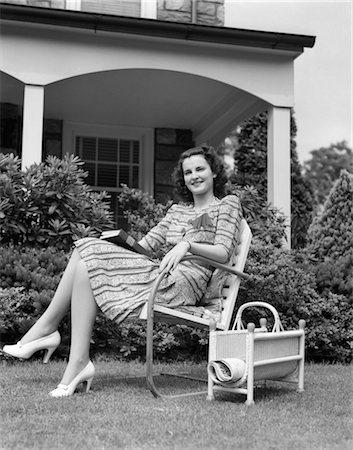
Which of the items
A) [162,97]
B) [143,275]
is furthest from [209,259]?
[162,97]

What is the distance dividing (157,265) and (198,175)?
59 centimetres

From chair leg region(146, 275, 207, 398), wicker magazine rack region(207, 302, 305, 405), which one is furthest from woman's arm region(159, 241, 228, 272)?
wicker magazine rack region(207, 302, 305, 405)

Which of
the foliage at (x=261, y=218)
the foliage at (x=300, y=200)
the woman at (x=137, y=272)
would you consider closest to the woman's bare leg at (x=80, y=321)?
the woman at (x=137, y=272)

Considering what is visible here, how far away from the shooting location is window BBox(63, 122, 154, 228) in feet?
28.5

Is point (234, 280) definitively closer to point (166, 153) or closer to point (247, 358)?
point (247, 358)

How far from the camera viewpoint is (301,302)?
4.84 meters

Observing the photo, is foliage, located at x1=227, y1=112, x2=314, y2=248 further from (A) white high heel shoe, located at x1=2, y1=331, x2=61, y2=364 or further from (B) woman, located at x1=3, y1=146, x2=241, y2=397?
(A) white high heel shoe, located at x1=2, y1=331, x2=61, y2=364

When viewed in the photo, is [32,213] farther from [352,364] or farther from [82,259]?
[352,364]

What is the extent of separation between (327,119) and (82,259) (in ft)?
88.6

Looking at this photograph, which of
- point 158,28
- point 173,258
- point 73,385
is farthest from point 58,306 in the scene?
point 158,28

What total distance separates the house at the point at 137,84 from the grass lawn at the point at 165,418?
3528 mm

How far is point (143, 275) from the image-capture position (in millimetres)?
3119

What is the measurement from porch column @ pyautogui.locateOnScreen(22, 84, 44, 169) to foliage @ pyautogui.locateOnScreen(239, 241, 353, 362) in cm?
254

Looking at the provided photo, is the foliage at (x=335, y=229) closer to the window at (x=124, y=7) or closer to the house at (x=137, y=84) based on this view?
the house at (x=137, y=84)
